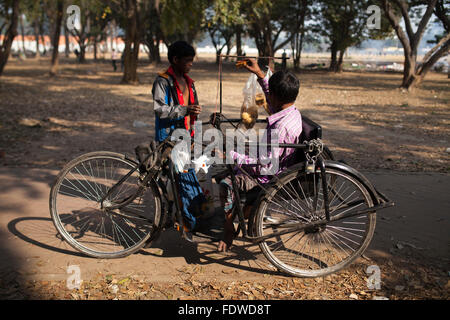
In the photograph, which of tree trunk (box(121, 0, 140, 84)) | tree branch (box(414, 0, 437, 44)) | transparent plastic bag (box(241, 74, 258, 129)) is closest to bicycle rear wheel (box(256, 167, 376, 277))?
transparent plastic bag (box(241, 74, 258, 129))

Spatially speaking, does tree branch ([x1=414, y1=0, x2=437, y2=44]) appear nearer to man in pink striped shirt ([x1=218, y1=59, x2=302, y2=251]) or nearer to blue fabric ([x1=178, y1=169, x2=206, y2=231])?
man in pink striped shirt ([x1=218, y1=59, x2=302, y2=251])

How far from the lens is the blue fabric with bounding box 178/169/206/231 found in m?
3.23

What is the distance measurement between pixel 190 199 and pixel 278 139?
2.77 feet

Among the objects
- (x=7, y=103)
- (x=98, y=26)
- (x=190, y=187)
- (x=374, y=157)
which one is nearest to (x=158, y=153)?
(x=190, y=187)

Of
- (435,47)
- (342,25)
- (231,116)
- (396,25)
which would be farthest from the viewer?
(342,25)

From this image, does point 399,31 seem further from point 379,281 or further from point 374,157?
point 379,281

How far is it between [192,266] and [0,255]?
5.18 ft

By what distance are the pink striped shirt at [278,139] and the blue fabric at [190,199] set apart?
453mm

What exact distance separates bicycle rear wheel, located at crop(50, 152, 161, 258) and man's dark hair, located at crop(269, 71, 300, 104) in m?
1.19

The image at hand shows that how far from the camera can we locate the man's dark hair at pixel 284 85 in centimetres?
308

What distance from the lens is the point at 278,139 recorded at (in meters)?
3.09

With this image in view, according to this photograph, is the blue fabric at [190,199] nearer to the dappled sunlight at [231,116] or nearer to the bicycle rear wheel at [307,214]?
the bicycle rear wheel at [307,214]

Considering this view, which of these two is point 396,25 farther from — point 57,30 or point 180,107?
point 180,107

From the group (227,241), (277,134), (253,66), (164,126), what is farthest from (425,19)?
(227,241)
